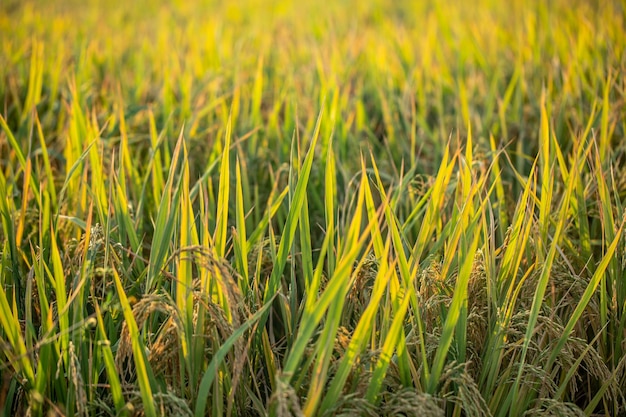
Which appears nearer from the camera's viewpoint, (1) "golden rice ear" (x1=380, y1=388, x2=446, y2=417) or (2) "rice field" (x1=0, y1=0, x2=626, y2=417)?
(1) "golden rice ear" (x1=380, y1=388, x2=446, y2=417)

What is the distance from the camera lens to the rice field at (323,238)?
36.9 inches

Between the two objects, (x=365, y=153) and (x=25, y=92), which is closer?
(x=365, y=153)

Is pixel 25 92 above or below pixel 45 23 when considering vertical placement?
below

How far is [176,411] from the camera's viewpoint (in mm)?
903

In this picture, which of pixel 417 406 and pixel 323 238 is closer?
pixel 417 406

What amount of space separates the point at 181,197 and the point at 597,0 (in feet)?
12.2

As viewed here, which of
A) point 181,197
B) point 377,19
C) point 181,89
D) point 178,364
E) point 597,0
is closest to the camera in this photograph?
point 178,364

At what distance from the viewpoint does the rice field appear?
937mm

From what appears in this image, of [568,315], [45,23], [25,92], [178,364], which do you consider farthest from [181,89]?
[45,23]

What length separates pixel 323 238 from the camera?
1563 millimetres

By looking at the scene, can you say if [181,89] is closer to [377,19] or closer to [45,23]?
[377,19]

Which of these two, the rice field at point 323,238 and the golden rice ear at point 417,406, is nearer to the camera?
the golden rice ear at point 417,406

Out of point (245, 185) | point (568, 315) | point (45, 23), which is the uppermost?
point (45, 23)

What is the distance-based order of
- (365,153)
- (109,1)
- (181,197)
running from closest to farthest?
(181,197), (365,153), (109,1)
